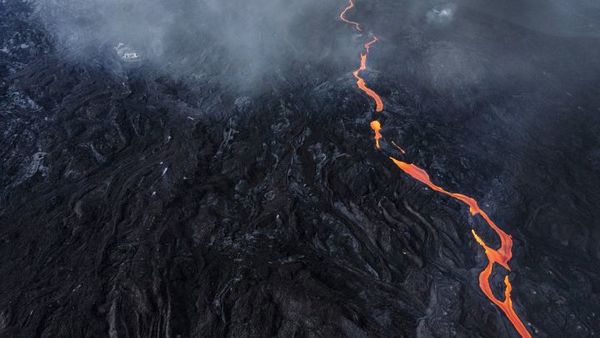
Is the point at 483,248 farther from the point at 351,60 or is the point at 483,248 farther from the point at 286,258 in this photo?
the point at 351,60

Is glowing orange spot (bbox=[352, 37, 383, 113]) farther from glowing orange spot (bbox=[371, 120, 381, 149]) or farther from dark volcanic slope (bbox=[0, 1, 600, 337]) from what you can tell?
glowing orange spot (bbox=[371, 120, 381, 149])

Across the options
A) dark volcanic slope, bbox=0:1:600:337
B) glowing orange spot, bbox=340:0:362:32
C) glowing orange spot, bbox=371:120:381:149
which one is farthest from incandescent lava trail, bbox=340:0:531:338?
glowing orange spot, bbox=340:0:362:32

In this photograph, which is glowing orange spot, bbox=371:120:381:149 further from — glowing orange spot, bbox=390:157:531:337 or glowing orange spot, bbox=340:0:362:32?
glowing orange spot, bbox=340:0:362:32

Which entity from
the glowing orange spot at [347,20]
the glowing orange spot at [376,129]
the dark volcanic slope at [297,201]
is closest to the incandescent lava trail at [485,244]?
the glowing orange spot at [376,129]

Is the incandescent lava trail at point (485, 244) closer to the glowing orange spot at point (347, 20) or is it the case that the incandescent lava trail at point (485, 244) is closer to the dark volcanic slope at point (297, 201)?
the dark volcanic slope at point (297, 201)

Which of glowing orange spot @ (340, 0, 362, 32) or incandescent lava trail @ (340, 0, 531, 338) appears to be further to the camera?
glowing orange spot @ (340, 0, 362, 32)

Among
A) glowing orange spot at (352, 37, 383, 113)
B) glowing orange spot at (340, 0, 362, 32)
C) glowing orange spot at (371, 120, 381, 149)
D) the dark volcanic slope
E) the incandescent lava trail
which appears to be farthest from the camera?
glowing orange spot at (340, 0, 362, 32)

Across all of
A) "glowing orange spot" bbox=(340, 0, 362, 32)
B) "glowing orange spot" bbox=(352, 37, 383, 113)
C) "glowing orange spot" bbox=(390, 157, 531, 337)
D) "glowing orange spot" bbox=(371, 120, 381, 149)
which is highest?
"glowing orange spot" bbox=(340, 0, 362, 32)

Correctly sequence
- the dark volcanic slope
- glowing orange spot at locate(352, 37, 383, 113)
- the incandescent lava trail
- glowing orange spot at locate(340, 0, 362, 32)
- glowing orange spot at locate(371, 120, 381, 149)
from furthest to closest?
glowing orange spot at locate(340, 0, 362, 32)
glowing orange spot at locate(352, 37, 383, 113)
glowing orange spot at locate(371, 120, 381, 149)
the incandescent lava trail
the dark volcanic slope

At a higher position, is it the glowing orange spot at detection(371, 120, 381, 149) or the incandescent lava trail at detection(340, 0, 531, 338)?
the glowing orange spot at detection(371, 120, 381, 149)
